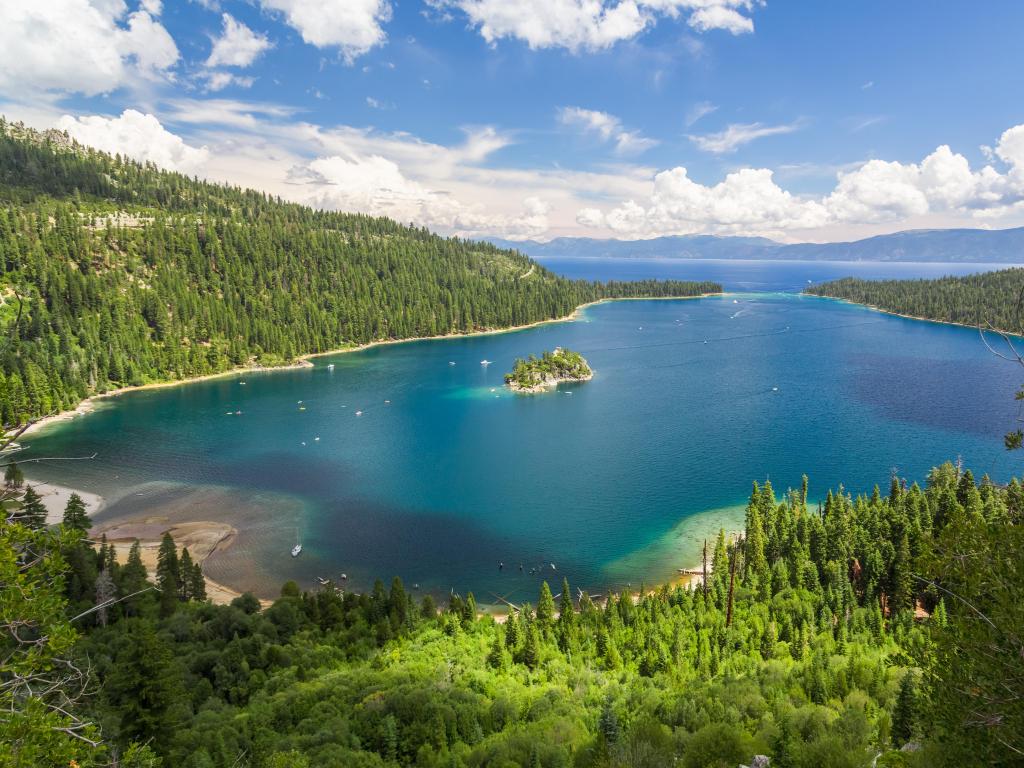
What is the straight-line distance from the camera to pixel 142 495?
3017 inches

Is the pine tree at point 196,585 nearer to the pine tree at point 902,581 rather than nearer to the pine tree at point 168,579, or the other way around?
the pine tree at point 168,579

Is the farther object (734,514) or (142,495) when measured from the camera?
(142,495)

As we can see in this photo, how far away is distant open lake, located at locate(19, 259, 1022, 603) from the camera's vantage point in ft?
205

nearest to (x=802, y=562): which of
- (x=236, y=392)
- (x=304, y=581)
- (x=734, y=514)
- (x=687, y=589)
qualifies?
(x=687, y=589)

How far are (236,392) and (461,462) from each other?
7246cm

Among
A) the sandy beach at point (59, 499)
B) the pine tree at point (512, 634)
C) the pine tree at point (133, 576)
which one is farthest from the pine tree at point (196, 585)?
the sandy beach at point (59, 499)

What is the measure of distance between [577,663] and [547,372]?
10443cm

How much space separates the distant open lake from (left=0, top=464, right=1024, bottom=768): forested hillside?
10021 mm

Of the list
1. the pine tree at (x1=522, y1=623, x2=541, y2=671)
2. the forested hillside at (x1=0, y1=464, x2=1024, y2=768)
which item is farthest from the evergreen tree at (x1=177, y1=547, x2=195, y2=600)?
the pine tree at (x1=522, y1=623, x2=541, y2=671)

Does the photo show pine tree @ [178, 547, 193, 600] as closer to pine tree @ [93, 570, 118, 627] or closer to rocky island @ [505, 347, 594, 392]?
pine tree @ [93, 570, 118, 627]

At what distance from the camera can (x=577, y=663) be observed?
41844 millimetres

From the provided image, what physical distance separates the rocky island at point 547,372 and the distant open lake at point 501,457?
480 centimetres

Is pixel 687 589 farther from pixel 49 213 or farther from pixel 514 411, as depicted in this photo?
→ pixel 49 213

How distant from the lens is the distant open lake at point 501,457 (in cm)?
6250
